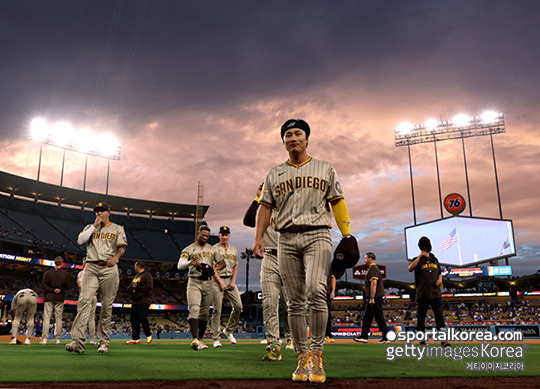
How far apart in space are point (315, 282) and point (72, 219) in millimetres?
49918

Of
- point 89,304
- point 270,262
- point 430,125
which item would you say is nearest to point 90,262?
point 89,304

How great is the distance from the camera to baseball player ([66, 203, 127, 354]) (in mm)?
6133

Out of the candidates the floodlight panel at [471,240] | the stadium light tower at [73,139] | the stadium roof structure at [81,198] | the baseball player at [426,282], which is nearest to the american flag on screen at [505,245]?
the floodlight panel at [471,240]

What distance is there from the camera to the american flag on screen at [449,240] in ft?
111

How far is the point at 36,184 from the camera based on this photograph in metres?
42.9

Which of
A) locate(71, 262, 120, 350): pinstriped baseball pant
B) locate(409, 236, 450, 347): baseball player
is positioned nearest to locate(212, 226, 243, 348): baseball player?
locate(71, 262, 120, 350): pinstriped baseball pant

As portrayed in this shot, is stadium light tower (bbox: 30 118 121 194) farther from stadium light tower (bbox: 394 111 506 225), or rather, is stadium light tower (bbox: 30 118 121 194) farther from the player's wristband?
the player's wristband

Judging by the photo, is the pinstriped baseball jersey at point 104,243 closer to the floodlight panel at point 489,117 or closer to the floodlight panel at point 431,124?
the floodlight panel at point 431,124

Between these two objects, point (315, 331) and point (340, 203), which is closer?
point (315, 331)

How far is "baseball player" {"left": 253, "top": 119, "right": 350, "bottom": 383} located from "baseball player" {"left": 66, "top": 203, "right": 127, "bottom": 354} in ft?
10.7

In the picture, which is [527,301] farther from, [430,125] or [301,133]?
[301,133]

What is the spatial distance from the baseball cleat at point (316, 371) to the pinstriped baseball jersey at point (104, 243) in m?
4.09

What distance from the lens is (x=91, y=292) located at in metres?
6.25

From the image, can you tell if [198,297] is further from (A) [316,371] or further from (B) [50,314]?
(B) [50,314]
